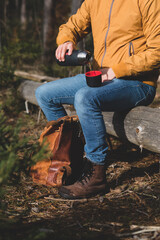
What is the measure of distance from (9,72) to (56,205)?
11.0 ft

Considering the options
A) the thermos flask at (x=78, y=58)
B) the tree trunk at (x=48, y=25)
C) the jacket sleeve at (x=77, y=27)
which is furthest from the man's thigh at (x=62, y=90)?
the tree trunk at (x=48, y=25)

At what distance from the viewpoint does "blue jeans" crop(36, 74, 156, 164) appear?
2.45 metres

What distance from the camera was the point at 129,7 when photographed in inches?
103

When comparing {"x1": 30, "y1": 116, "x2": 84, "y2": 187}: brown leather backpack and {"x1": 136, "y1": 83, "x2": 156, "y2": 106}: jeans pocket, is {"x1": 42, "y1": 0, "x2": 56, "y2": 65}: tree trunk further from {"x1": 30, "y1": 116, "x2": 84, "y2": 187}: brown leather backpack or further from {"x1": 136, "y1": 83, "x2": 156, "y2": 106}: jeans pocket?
{"x1": 30, "y1": 116, "x2": 84, "y2": 187}: brown leather backpack

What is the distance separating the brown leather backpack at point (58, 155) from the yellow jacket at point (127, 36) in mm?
744

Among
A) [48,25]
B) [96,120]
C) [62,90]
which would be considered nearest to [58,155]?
[96,120]

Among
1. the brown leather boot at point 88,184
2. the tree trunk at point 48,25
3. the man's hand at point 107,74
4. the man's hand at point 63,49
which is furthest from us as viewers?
the tree trunk at point 48,25

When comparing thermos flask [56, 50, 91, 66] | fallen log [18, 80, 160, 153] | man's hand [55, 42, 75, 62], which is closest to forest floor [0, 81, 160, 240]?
fallen log [18, 80, 160, 153]

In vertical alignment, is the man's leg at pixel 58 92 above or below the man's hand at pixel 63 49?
below

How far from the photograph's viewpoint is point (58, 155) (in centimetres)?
252

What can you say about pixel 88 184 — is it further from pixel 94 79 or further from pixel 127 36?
pixel 127 36

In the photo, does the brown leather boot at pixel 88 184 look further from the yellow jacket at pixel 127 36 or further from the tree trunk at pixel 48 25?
the tree trunk at pixel 48 25

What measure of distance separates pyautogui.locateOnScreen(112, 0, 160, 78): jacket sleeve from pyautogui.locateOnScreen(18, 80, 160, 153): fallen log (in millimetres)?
466

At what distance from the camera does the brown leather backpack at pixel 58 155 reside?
98.5 inches
